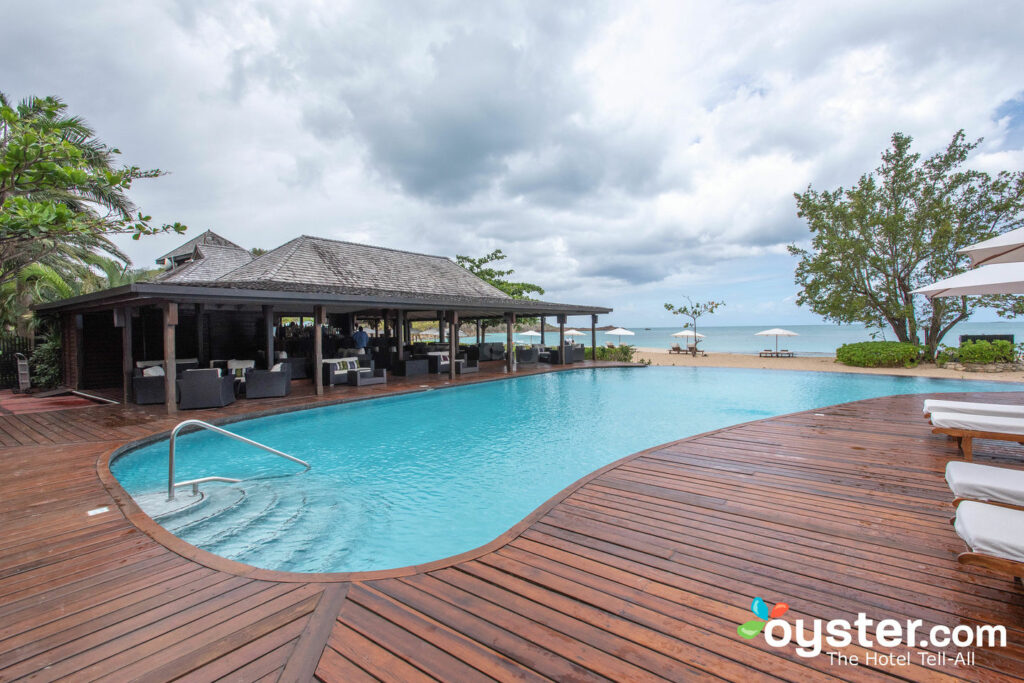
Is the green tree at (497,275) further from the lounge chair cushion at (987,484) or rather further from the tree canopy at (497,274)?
the lounge chair cushion at (987,484)

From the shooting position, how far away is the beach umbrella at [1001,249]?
13.8 feet

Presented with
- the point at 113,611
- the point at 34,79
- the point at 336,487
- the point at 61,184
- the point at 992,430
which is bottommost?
the point at 336,487

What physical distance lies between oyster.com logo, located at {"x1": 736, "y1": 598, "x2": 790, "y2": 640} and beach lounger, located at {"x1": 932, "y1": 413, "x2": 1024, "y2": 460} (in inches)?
157

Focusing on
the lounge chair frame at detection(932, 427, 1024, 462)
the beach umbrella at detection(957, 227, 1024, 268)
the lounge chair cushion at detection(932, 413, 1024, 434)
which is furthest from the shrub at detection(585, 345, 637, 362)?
the lounge chair frame at detection(932, 427, 1024, 462)

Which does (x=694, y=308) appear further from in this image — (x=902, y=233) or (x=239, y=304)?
(x=239, y=304)

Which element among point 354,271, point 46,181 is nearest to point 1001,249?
point 46,181

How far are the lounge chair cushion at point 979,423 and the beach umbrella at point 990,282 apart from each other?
1.31 m

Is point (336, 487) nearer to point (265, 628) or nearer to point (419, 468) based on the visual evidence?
point (419, 468)

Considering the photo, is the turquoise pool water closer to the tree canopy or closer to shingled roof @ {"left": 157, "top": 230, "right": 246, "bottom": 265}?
shingled roof @ {"left": 157, "top": 230, "right": 246, "bottom": 265}

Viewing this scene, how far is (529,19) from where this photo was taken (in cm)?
897

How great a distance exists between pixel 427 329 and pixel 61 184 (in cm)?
5074

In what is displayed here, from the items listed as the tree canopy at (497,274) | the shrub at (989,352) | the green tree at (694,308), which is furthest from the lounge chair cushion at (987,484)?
the green tree at (694,308)

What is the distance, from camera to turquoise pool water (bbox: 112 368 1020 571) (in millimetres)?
4004

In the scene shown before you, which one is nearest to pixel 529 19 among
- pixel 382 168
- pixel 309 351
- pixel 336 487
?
pixel 382 168
